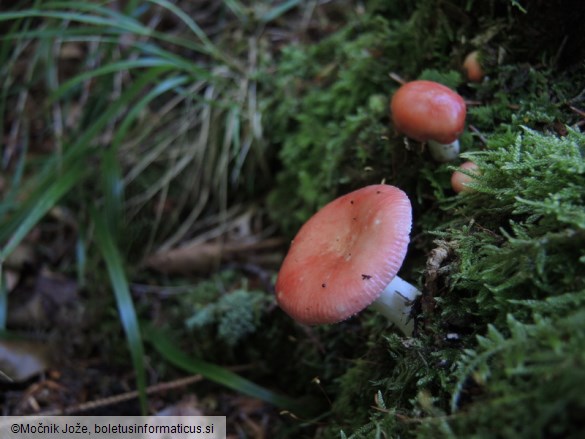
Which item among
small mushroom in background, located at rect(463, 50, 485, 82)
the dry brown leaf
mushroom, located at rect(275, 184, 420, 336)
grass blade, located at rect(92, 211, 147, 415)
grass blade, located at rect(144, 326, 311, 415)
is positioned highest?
small mushroom in background, located at rect(463, 50, 485, 82)

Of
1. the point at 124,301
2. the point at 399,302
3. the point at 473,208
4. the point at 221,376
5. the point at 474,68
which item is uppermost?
the point at 474,68

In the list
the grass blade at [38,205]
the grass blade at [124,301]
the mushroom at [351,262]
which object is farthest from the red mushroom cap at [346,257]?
the grass blade at [38,205]

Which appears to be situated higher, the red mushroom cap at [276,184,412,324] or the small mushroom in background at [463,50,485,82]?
the small mushroom in background at [463,50,485,82]

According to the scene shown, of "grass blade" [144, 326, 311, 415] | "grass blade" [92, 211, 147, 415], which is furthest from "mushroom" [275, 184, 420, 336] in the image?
"grass blade" [92, 211, 147, 415]

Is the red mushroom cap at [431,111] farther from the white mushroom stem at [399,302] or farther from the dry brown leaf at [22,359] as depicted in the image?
the dry brown leaf at [22,359]

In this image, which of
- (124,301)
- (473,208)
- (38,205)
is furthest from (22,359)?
Result: (473,208)

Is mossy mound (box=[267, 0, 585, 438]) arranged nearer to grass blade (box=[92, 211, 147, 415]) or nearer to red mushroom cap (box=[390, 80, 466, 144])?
red mushroom cap (box=[390, 80, 466, 144])

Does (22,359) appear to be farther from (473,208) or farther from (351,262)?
(473,208)
